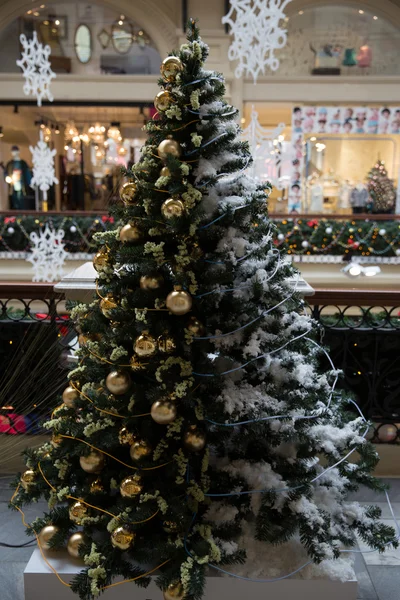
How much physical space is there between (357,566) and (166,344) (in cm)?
139

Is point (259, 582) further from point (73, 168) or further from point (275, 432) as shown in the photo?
point (73, 168)

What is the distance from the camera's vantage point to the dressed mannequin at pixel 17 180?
12547mm

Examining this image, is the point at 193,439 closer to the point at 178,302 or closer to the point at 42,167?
the point at 178,302

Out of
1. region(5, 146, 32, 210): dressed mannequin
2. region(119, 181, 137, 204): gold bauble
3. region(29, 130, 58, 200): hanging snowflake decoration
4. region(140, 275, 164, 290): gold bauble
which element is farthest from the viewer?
region(5, 146, 32, 210): dressed mannequin

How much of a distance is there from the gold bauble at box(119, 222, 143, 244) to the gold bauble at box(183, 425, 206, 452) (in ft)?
2.31

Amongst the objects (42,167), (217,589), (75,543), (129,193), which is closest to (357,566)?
(217,589)

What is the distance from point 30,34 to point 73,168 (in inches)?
121

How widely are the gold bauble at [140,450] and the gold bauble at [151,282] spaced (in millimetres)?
555

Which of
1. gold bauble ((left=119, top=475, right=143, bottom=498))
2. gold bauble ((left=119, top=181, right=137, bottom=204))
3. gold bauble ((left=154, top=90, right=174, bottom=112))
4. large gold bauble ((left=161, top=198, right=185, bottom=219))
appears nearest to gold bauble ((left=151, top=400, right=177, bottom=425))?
gold bauble ((left=119, top=475, right=143, bottom=498))

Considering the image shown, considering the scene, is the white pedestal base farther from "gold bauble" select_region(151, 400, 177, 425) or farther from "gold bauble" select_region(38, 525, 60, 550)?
"gold bauble" select_region(151, 400, 177, 425)

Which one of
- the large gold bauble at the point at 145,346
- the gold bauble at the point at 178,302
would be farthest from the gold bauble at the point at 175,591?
the gold bauble at the point at 178,302

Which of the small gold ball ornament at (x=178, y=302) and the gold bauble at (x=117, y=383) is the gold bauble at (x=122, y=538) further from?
the small gold ball ornament at (x=178, y=302)

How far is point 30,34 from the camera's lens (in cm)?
1254

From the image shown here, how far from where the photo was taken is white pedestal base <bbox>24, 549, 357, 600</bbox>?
78.0 inches
